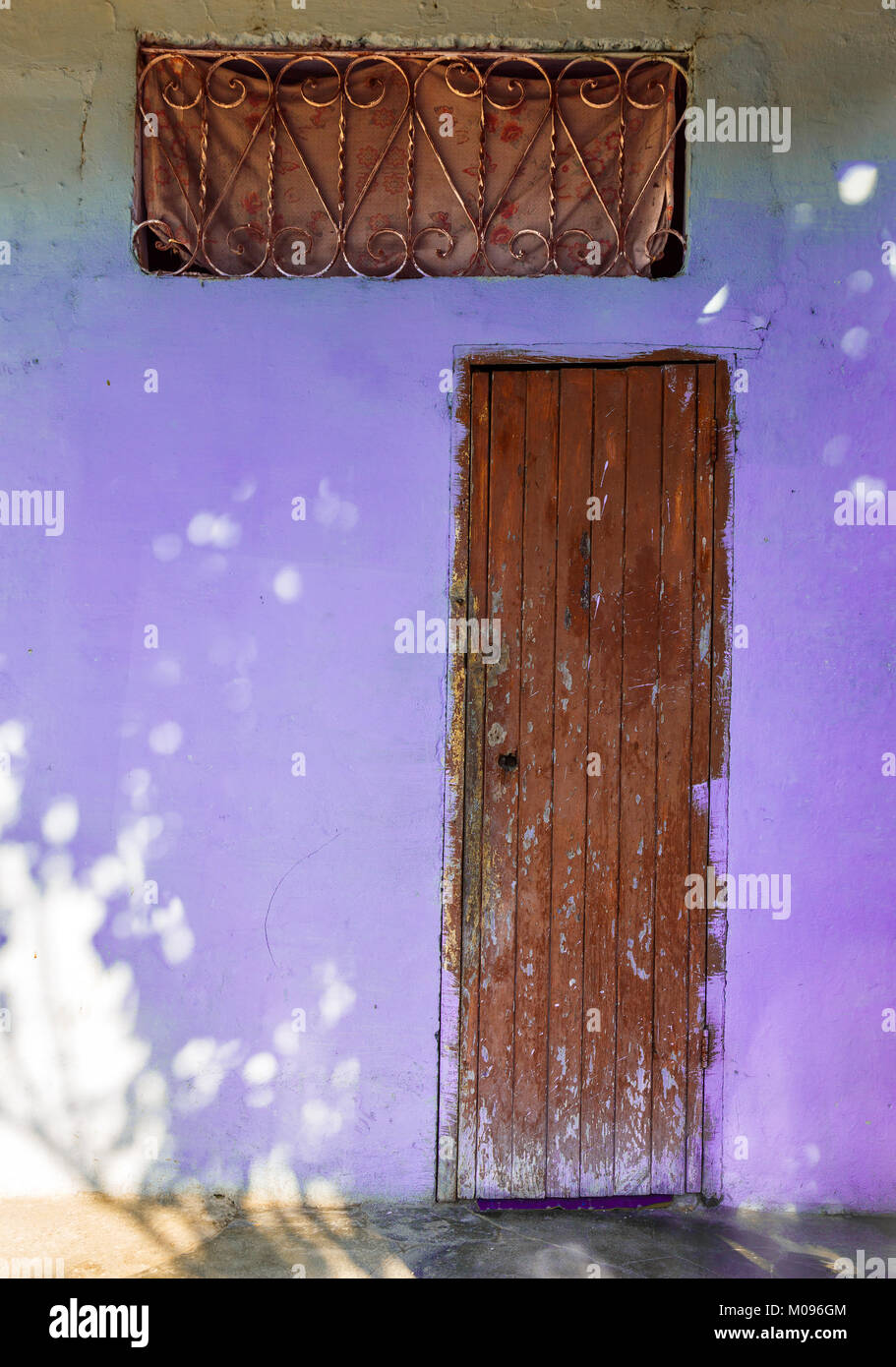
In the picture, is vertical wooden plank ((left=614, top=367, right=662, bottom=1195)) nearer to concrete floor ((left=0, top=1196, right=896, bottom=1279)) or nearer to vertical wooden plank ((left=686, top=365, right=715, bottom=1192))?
vertical wooden plank ((left=686, top=365, right=715, bottom=1192))

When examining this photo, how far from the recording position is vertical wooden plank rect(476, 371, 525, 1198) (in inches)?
119

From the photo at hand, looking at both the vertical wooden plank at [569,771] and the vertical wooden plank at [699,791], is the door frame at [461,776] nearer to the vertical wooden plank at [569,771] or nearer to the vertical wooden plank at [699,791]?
the vertical wooden plank at [699,791]

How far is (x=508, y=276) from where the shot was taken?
301 cm

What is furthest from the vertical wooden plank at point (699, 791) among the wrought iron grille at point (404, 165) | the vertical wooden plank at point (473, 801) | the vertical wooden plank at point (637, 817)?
the wrought iron grille at point (404, 165)

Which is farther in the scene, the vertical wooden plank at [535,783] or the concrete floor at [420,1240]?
the vertical wooden plank at [535,783]

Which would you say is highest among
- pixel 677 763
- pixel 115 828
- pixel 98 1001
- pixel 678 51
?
pixel 678 51

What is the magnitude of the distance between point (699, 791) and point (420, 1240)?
1.49 m

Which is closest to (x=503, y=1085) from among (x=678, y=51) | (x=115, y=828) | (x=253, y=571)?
(x=115, y=828)

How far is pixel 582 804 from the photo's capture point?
304 cm

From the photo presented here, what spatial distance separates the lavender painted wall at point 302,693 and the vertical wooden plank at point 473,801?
97 millimetres

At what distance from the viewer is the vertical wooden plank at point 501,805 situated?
3.04 m

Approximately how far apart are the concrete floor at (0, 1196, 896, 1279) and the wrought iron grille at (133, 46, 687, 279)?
2.76m

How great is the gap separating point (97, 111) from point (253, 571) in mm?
1422

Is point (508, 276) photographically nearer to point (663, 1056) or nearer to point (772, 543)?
point (772, 543)
